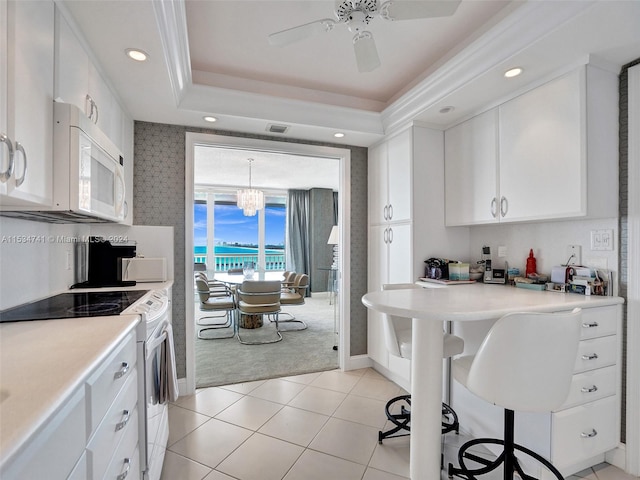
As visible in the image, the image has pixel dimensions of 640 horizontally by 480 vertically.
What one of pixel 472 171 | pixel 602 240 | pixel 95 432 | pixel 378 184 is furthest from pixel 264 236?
pixel 95 432

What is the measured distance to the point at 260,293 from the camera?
13.3ft

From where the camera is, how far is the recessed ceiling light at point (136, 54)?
173cm

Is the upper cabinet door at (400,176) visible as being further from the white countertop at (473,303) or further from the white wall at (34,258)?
the white wall at (34,258)

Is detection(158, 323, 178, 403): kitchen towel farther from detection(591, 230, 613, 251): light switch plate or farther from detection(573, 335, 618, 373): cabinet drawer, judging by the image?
detection(591, 230, 613, 251): light switch plate

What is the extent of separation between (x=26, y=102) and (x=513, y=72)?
2.44 metres

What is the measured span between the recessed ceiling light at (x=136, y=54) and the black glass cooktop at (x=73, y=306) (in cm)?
135

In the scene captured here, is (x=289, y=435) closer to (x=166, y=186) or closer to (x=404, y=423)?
(x=404, y=423)

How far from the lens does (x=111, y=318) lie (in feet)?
4.34

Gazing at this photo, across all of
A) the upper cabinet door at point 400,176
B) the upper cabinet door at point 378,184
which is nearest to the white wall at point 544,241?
the upper cabinet door at point 400,176

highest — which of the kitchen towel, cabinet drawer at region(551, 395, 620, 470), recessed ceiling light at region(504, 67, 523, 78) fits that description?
recessed ceiling light at region(504, 67, 523, 78)

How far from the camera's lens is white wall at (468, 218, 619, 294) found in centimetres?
196

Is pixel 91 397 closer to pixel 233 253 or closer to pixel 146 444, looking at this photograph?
pixel 146 444

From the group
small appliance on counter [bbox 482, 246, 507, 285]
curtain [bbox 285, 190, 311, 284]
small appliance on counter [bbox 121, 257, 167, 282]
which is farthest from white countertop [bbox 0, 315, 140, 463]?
curtain [bbox 285, 190, 311, 284]

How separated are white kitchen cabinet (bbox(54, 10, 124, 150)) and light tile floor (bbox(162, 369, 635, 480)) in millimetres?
2035
